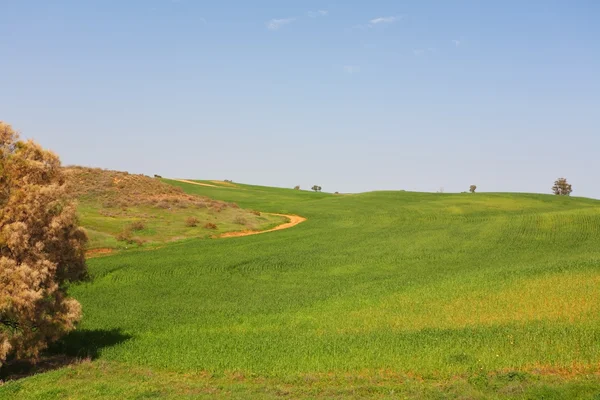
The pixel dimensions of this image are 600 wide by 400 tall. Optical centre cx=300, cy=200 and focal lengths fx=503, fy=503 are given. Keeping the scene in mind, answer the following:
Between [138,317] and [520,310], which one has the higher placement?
[520,310]

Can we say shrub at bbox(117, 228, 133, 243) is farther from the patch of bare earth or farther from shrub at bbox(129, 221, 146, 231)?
the patch of bare earth

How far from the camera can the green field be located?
1944cm

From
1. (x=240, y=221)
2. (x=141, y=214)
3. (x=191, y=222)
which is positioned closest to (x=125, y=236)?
(x=191, y=222)

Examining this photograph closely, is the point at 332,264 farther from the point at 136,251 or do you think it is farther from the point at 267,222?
the point at 267,222

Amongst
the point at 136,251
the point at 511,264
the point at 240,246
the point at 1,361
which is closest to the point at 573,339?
the point at 511,264

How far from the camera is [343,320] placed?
28.2 meters

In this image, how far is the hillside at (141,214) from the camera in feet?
180

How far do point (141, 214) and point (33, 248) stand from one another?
44.5m

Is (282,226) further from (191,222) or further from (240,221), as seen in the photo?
(191,222)

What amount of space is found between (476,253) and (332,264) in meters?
14.0

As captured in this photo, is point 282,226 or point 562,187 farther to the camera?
point 562,187

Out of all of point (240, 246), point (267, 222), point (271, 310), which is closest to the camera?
point (271, 310)

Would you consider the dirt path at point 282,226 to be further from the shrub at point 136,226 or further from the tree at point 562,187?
the tree at point 562,187

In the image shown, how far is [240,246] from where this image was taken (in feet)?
166
